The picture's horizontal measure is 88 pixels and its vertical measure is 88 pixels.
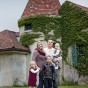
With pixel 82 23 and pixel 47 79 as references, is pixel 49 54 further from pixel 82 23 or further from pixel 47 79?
pixel 82 23

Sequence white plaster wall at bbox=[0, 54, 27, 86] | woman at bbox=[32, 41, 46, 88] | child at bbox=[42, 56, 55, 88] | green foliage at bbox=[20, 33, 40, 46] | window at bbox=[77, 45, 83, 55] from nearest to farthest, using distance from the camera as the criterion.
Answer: child at bbox=[42, 56, 55, 88], woman at bbox=[32, 41, 46, 88], window at bbox=[77, 45, 83, 55], white plaster wall at bbox=[0, 54, 27, 86], green foliage at bbox=[20, 33, 40, 46]

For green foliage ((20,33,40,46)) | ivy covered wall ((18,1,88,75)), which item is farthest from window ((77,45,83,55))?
green foliage ((20,33,40,46))

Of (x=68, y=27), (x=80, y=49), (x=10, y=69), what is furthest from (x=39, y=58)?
(x=10, y=69)

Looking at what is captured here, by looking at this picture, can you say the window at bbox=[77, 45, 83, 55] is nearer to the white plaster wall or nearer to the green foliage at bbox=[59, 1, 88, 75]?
the green foliage at bbox=[59, 1, 88, 75]

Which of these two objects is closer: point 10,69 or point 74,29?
point 74,29

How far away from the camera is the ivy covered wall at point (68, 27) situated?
92.2ft

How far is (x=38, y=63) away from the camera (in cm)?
1339

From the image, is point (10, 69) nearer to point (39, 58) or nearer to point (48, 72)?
point (39, 58)

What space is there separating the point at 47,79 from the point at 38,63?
69 centimetres

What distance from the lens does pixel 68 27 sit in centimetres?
2894

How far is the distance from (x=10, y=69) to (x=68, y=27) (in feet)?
19.2

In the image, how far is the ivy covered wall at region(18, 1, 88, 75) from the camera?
28.1m

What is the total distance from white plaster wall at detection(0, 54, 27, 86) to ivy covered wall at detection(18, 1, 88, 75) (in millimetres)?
2003

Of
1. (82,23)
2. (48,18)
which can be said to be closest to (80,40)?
(82,23)
